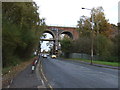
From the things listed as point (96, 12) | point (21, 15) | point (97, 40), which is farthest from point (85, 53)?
point (21, 15)

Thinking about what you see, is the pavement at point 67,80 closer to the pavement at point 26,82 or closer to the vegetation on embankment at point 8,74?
the pavement at point 26,82

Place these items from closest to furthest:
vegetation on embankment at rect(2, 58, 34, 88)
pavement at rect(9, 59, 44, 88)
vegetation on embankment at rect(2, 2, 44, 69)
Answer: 1. pavement at rect(9, 59, 44, 88)
2. vegetation on embankment at rect(2, 58, 34, 88)
3. vegetation on embankment at rect(2, 2, 44, 69)

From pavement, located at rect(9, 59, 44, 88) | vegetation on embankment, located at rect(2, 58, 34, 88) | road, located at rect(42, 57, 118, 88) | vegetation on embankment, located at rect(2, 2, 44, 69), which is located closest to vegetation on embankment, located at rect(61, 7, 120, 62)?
vegetation on embankment, located at rect(2, 2, 44, 69)

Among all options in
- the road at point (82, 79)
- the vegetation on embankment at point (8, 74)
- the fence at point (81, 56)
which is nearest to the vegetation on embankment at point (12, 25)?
the vegetation on embankment at point (8, 74)

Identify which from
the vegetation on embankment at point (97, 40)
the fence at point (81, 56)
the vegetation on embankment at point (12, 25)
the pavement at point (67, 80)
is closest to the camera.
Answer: the pavement at point (67, 80)

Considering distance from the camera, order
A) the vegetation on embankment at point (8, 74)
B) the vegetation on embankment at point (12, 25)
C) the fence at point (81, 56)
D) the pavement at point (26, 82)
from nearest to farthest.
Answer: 1. the pavement at point (26, 82)
2. the vegetation on embankment at point (8, 74)
3. the vegetation on embankment at point (12, 25)
4. the fence at point (81, 56)

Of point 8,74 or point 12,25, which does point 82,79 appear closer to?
point 8,74

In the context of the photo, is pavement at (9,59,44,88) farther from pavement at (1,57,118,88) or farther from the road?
the road

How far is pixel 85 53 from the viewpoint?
67.4 meters

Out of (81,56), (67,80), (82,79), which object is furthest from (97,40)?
(67,80)

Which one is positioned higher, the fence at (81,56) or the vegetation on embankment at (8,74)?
the vegetation on embankment at (8,74)

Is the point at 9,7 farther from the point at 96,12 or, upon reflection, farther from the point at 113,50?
the point at 96,12

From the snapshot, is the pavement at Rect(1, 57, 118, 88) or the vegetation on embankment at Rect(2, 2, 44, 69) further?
the vegetation on embankment at Rect(2, 2, 44, 69)

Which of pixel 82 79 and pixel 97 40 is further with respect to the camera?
pixel 97 40
